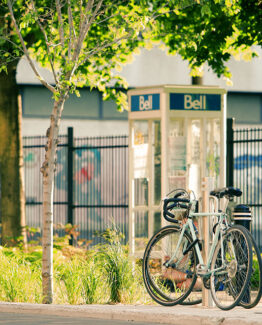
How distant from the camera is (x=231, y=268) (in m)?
7.93

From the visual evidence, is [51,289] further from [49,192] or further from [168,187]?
[168,187]

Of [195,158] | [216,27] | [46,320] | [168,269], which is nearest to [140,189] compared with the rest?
[195,158]

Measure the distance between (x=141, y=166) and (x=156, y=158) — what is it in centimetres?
26

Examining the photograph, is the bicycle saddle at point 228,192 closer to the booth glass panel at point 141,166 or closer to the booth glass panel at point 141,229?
the booth glass panel at point 141,166

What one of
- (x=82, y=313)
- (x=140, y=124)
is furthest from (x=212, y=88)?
(x=82, y=313)

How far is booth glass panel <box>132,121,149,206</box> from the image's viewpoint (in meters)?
12.3

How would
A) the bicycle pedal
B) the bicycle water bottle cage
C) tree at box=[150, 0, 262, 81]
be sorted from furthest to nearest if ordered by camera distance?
tree at box=[150, 0, 262, 81] → the bicycle water bottle cage → the bicycle pedal

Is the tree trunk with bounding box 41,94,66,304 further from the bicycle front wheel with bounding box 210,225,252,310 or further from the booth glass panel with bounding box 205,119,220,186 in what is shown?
the booth glass panel with bounding box 205,119,220,186

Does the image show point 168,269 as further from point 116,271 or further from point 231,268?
point 231,268

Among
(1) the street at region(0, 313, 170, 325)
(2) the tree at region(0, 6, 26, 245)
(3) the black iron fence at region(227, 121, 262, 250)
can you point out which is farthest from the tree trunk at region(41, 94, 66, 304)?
(2) the tree at region(0, 6, 26, 245)

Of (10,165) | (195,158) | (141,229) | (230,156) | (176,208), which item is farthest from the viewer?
(10,165)

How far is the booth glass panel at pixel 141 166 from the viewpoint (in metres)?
12.3

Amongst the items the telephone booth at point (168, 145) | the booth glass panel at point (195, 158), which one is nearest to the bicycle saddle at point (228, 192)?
the telephone booth at point (168, 145)

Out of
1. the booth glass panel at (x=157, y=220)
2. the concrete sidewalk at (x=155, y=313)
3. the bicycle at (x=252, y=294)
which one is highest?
the booth glass panel at (x=157, y=220)
